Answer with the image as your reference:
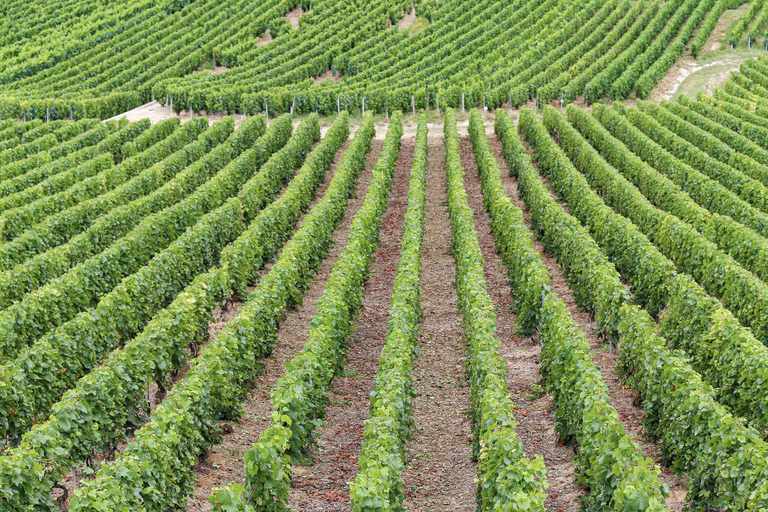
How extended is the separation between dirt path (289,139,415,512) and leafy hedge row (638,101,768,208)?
448 inches

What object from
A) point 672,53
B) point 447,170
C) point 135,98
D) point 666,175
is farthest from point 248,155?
point 672,53

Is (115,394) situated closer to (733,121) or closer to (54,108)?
(733,121)

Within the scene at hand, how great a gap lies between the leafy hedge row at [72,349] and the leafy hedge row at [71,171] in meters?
8.69

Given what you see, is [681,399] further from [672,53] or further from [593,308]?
[672,53]

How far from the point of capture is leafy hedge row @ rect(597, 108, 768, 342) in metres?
17.9

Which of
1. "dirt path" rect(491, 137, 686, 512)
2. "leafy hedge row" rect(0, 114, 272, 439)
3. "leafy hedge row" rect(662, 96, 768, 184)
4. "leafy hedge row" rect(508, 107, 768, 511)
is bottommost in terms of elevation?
"dirt path" rect(491, 137, 686, 512)

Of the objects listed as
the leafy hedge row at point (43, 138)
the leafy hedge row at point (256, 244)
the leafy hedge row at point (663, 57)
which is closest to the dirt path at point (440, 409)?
the leafy hedge row at point (256, 244)

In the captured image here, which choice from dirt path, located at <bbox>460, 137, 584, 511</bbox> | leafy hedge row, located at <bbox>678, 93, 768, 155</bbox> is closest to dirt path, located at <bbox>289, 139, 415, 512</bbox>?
dirt path, located at <bbox>460, 137, 584, 511</bbox>

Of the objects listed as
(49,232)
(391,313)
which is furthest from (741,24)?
(391,313)

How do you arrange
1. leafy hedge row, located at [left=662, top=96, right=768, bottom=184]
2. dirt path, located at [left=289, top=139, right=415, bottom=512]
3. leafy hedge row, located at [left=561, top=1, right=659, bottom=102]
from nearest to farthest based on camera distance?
dirt path, located at [left=289, top=139, right=415, bottom=512]
leafy hedge row, located at [left=662, top=96, right=768, bottom=184]
leafy hedge row, located at [left=561, top=1, right=659, bottom=102]

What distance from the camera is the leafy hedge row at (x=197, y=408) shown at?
12.0 meters

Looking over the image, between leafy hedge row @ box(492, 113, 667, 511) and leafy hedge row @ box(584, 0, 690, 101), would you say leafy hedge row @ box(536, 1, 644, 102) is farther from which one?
leafy hedge row @ box(492, 113, 667, 511)

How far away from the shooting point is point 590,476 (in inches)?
517

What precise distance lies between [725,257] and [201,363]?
1219cm
